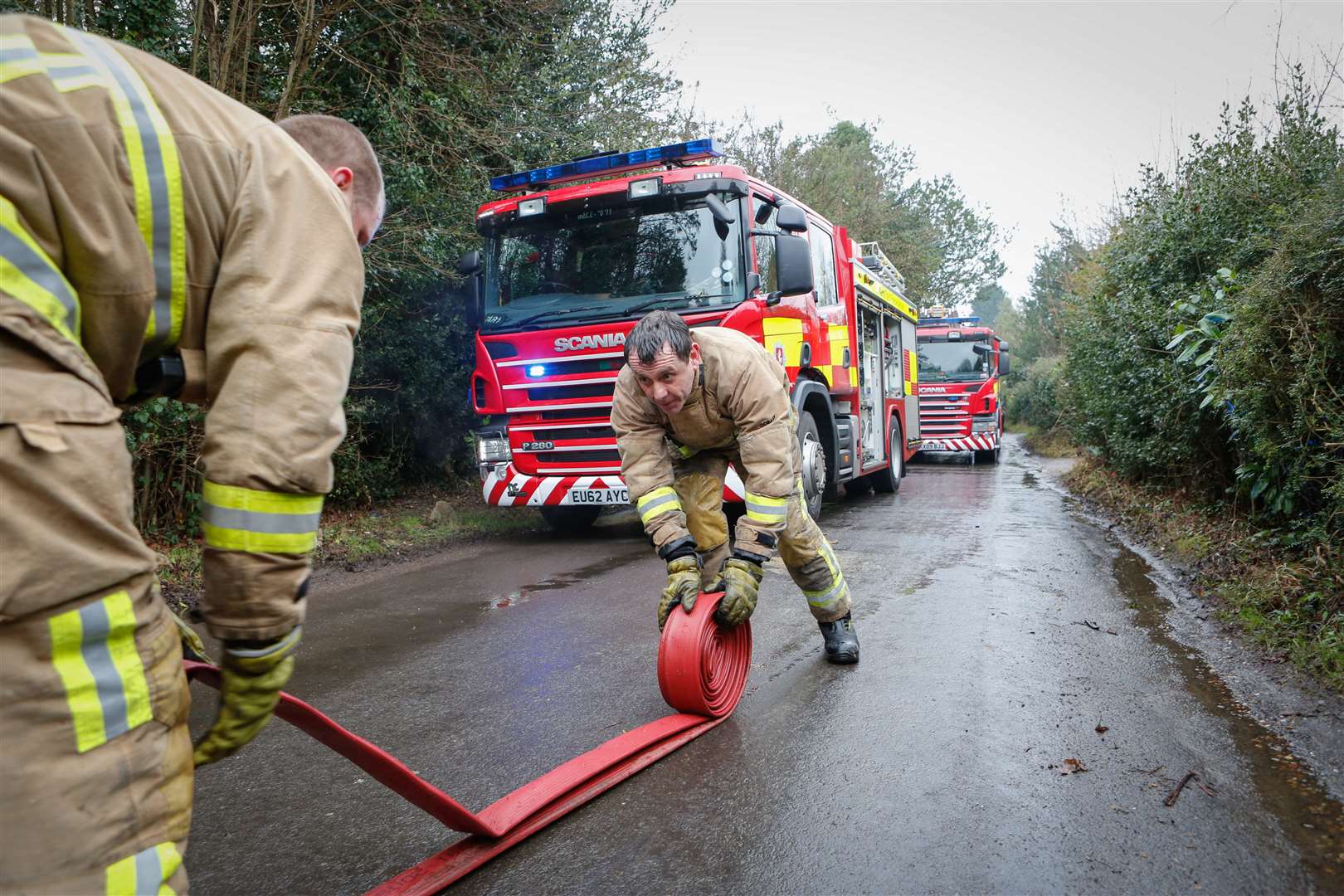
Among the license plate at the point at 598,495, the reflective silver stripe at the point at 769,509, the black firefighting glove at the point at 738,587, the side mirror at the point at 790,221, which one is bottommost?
the license plate at the point at 598,495

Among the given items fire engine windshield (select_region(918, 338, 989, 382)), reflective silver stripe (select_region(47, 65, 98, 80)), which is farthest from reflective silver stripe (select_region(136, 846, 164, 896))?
fire engine windshield (select_region(918, 338, 989, 382))

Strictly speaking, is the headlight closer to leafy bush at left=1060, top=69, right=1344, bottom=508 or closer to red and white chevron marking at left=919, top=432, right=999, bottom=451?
leafy bush at left=1060, top=69, right=1344, bottom=508

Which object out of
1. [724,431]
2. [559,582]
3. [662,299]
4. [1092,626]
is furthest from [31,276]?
[662,299]

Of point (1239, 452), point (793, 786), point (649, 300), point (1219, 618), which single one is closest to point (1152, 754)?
point (793, 786)

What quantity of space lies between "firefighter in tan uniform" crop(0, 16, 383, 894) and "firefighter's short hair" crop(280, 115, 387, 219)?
27 cm

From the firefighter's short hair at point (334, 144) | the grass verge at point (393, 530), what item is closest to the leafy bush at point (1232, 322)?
the firefighter's short hair at point (334, 144)

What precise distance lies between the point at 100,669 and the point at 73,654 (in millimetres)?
37

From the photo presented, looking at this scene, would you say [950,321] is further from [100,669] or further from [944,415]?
[100,669]

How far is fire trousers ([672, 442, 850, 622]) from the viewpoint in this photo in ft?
12.9

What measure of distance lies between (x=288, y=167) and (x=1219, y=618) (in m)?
5.11

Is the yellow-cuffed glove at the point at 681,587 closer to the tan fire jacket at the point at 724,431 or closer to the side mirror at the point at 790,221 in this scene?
the tan fire jacket at the point at 724,431

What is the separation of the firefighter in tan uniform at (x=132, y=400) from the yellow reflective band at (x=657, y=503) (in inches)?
84.3

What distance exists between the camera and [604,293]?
7.31 metres

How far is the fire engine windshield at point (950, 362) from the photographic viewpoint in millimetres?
17453
